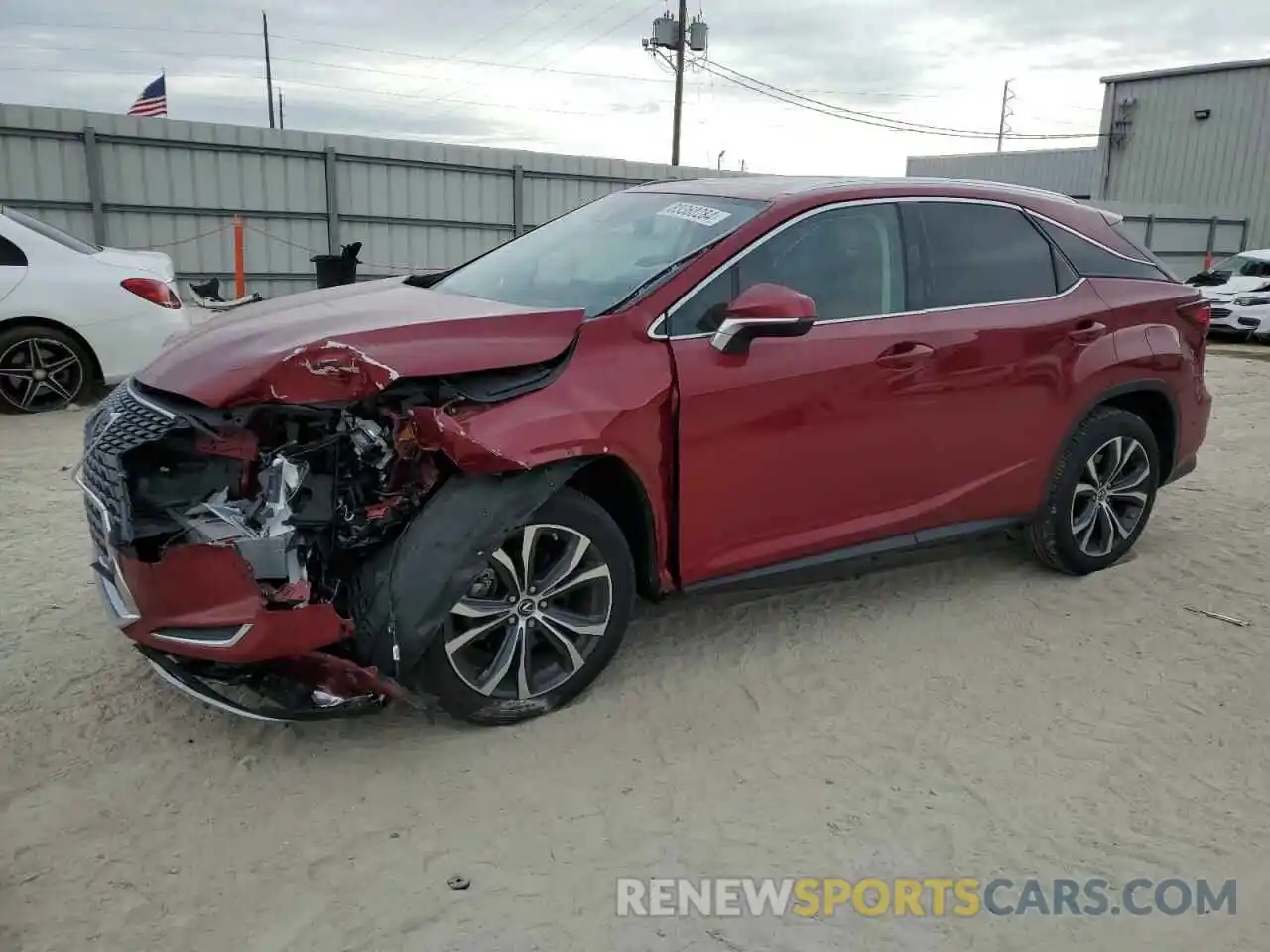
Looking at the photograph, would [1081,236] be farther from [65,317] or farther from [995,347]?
[65,317]

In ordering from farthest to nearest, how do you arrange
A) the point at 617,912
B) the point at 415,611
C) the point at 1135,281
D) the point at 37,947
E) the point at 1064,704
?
the point at 1135,281
the point at 1064,704
the point at 415,611
the point at 617,912
the point at 37,947

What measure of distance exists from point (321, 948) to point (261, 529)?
114cm

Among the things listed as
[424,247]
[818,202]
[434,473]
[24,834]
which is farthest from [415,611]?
[424,247]

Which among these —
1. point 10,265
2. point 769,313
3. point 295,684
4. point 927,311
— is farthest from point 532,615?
point 10,265

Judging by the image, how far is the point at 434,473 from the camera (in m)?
3.14

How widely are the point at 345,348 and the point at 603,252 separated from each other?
4.54 feet

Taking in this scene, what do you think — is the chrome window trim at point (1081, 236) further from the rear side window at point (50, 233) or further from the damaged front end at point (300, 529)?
the rear side window at point (50, 233)

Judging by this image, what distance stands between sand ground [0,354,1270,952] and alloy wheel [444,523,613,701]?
20cm

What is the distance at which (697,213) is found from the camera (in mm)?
3975

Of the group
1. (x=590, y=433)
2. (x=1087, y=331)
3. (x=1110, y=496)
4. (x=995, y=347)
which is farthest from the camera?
(x=1110, y=496)

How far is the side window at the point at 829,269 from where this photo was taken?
3.60 meters

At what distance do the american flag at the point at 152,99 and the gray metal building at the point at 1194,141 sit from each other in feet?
67.7

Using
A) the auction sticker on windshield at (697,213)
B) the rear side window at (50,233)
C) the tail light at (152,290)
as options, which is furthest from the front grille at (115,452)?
the rear side window at (50,233)

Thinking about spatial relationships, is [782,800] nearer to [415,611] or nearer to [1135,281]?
[415,611]
